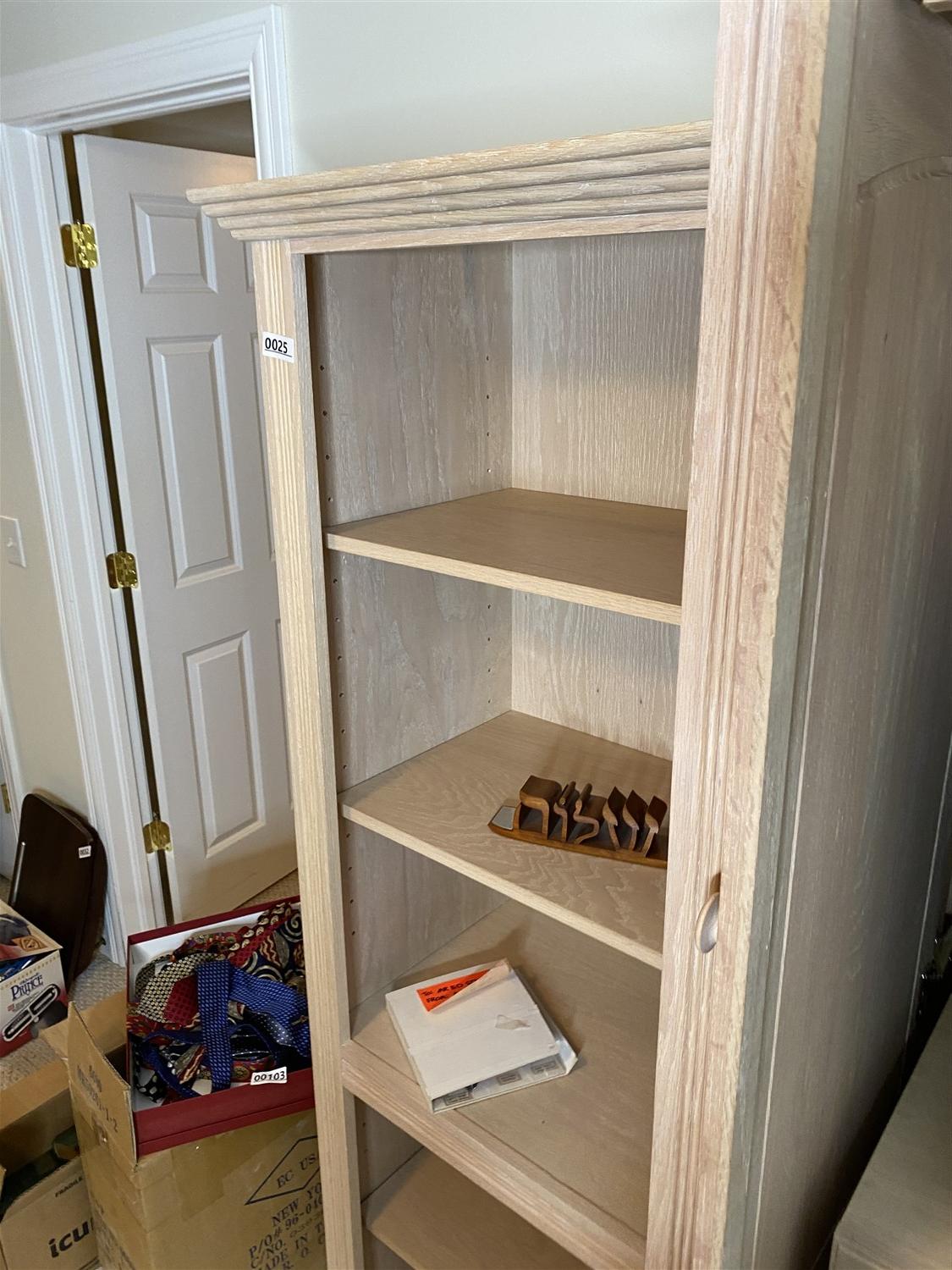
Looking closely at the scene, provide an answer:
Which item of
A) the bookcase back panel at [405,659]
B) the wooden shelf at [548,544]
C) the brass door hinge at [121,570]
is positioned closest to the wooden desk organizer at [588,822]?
the bookcase back panel at [405,659]

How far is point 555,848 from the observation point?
107 centimetres

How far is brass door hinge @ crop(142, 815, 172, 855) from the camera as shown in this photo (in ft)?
7.99

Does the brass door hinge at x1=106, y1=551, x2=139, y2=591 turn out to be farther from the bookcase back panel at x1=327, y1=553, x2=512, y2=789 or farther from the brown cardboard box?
the bookcase back panel at x1=327, y1=553, x2=512, y2=789

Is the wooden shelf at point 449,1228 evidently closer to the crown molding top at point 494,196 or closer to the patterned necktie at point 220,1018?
the patterned necktie at point 220,1018

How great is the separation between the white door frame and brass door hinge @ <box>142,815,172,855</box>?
28mm

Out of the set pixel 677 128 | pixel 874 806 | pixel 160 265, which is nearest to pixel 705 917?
pixel 874 806

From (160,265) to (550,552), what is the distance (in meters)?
1.70

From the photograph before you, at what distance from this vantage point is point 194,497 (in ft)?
7.82

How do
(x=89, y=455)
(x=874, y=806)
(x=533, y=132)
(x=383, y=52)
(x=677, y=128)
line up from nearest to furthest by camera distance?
(x=677, y=128) → (x=874, y=806) → (x=533, y=132) → (x=383, y=52) → (x=89, y=455)

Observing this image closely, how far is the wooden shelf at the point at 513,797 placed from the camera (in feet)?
3.14

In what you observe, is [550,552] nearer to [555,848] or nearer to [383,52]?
[555,848]

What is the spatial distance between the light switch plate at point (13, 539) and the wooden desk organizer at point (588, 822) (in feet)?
5.68

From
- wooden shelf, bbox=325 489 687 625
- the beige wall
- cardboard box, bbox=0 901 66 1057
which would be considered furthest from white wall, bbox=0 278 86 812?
wooden shelf, bbox=325 489 687 625

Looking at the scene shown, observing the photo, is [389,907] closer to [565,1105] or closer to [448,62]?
[565,1105]
